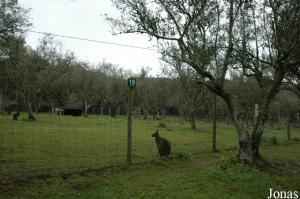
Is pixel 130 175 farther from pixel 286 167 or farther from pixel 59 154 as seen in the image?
pixel 286 167

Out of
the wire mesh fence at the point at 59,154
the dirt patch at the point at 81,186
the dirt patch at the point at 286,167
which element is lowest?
the dirt patch at the point at 286,167

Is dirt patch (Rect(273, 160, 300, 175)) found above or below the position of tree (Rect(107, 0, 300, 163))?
below

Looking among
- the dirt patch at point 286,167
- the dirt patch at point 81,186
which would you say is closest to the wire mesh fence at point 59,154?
the dirt patch at point 81,186

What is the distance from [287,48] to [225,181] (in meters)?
4.92

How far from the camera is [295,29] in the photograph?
39.4ft

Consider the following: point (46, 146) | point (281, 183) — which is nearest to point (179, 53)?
point (281, 183)

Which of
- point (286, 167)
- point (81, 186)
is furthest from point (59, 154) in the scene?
point (286, 167)

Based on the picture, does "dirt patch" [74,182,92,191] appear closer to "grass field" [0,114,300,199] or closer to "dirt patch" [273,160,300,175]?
"grass field" [0,114,300,199]

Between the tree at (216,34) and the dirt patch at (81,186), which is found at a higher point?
the tree at (216,34)

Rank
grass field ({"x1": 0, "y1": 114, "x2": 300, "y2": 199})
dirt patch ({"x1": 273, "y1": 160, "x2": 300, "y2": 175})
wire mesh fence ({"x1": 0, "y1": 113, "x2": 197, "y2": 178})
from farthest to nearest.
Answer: dirt patch ({"x1": 273, "y1": 160, "x2": 300, "y2": 175}), wire mesh fence ({"x1": 0, "y1": 113, "x2": 197, "y2": 178}), grass field ({"x1": 0, "y1": 114, "x2": 300, "y2": 199})

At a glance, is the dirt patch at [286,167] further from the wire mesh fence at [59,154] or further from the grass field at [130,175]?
the wire mesh fence at [59,154]

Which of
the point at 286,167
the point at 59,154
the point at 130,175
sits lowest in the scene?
the point at 286,167

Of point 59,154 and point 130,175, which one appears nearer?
point 130,175

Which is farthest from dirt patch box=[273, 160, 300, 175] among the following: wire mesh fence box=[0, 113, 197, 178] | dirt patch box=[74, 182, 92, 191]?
dirt patch box=[74, 182, 92, 191]
